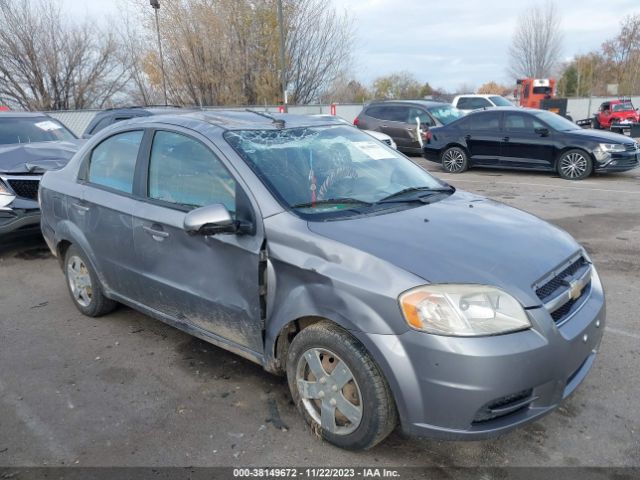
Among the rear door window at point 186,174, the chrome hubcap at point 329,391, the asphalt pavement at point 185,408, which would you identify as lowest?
the asphalt pavement at point 185,408

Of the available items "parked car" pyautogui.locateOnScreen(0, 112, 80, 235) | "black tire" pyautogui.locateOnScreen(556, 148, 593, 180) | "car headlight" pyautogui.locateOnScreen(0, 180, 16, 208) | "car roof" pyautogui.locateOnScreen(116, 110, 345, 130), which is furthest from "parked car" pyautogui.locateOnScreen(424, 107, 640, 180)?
"car headlight" pyautogui.locateOnScreen(0, 180, 16, 208)

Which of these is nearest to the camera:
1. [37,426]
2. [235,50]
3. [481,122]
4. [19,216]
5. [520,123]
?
[37,426]

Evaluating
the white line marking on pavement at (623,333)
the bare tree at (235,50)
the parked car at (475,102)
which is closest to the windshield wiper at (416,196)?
the white line marking on pavement at (623,333)

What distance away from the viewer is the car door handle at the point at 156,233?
3.46 m

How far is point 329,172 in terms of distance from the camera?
340 cm

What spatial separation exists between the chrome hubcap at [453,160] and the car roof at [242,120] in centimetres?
949

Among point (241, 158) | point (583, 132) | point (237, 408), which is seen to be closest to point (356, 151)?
point (241, 158)

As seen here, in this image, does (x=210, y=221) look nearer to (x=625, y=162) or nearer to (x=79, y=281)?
(x=79, y=281)

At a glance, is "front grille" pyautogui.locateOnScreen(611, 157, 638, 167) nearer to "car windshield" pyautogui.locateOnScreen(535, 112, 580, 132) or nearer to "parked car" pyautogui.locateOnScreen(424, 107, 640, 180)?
"parked car" pyautogui.locateOnScreen(424, 107, 640, 180)

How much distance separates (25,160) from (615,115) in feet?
89.5

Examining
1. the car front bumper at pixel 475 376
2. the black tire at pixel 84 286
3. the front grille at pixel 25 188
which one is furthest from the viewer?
the front grille at pixel 25 188

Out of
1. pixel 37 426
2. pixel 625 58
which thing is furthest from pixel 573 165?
pixel 625 58

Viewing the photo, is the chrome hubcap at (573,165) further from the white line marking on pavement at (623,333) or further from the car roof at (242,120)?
the car roof at (242,120)

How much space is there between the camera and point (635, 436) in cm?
284
